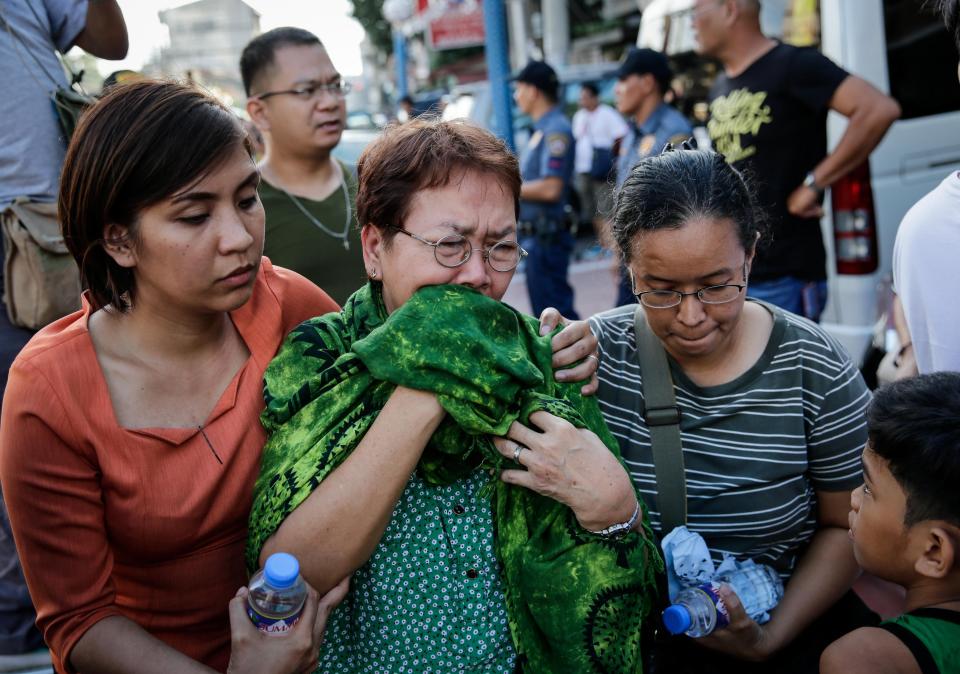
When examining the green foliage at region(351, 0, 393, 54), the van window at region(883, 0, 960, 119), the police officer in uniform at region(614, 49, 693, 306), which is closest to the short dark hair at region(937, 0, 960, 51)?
the van window at region(883, 0, 960, 119)

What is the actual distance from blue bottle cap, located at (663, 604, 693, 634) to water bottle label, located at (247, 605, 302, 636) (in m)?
0.82

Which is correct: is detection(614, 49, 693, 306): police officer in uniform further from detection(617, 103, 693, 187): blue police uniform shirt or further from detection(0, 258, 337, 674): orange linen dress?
detection(0, 258, 337, 674): orange linen dress

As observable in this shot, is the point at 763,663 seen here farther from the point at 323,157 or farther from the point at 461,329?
the point at 323,157

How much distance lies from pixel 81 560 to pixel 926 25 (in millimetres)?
4557

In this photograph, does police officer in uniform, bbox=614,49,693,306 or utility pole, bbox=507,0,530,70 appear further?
utility pole, bbox=507,0,530,70

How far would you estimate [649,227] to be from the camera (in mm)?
2168

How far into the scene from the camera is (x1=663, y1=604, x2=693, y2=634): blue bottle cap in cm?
190

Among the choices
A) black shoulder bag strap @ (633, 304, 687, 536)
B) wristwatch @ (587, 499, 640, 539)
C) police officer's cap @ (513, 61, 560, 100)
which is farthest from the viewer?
police officer's cap @ (513, 61, 560, 100)

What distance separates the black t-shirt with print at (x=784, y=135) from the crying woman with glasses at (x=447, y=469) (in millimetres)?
2518

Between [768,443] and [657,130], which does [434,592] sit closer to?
[768,443]

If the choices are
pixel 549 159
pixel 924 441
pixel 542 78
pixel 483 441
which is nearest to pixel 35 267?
pixel 483 441

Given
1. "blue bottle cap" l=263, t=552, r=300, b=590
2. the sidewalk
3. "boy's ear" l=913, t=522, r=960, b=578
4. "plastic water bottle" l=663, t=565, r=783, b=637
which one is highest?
"blue bottle cap" l=263, t=552, r=300, b=590

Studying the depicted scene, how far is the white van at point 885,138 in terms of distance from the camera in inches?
168

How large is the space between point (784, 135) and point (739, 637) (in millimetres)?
2694
